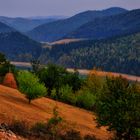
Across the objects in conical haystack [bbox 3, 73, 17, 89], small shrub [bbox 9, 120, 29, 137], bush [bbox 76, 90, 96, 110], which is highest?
small shrub [bbox 9, 120, 29, 137]

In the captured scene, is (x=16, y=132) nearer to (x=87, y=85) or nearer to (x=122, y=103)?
(x=122, y=103)

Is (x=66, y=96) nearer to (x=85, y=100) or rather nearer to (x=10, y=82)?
(x=85, y=100)

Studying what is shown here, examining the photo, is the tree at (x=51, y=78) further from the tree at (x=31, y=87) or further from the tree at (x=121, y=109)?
the tree at (x=121, y=109)

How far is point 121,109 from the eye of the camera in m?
45.4

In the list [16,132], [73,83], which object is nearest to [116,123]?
[16,132]

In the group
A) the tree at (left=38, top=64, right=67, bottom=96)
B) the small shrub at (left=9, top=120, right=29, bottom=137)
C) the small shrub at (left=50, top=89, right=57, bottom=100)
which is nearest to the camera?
the small shrub at (left=9, top=120, right=29, bottom=137)

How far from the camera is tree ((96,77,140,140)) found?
4466 cm

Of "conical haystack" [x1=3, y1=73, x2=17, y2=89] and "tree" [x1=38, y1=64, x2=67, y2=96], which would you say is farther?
"tree" [x1=38, y1=64, x2=67, y2=96]

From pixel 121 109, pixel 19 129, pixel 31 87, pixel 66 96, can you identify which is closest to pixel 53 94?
pixel 66 96

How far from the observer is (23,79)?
64.2 meters

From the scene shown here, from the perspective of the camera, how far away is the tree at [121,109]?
1758 inches

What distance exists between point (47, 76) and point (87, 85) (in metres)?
20.7

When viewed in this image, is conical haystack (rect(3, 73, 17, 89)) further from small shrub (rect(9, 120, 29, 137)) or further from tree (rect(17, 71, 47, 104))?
small shrub (rect(9, 120, 29, 137))

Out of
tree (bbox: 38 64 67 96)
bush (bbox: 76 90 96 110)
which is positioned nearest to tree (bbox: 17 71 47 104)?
bush (bbox: 76 90 96 110)
